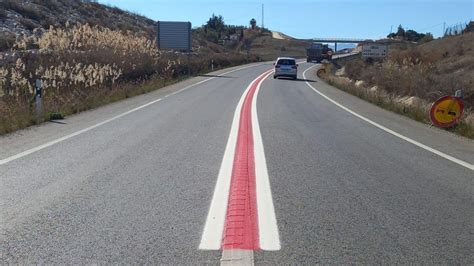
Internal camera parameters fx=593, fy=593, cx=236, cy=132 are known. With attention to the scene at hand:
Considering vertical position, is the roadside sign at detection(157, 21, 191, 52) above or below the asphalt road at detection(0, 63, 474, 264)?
above

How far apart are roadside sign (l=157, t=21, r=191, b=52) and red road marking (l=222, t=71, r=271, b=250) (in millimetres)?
45573

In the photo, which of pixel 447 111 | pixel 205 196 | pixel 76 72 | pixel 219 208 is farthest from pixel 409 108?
pixel 219 208

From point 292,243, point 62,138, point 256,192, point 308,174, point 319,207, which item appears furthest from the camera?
point 62,138

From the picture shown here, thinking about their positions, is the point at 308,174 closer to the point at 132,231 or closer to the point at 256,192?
the point at 256,192

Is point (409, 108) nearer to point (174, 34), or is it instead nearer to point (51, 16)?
point (174, 34)

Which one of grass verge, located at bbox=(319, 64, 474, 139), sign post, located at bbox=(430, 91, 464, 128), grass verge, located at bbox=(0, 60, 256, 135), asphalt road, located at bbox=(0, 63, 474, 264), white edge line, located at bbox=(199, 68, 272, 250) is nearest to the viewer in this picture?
asphalt road, located at bbox=(0, 63, 474, 264)

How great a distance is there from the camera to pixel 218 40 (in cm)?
12612

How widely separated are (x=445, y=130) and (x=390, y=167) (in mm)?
6599

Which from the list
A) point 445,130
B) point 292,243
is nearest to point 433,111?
point 445,130

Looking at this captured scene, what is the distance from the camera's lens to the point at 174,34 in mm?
55781

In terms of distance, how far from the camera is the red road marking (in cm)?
535

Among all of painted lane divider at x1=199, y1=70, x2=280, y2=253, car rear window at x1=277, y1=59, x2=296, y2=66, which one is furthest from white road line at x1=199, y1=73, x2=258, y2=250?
car rear window at x1=277, y1=59, x2=296, y2=66

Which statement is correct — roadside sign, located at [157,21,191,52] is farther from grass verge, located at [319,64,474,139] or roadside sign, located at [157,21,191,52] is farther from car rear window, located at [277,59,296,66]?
grass verge, located at [319,64,474,139]

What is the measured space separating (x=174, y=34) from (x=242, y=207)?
50603mm
